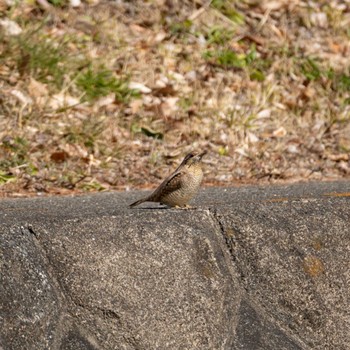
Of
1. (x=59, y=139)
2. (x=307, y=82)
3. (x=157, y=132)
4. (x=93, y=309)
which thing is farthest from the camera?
(x=307, y=82)

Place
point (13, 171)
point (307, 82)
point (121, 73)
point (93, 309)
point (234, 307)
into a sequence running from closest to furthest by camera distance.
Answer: point (93, 309)
point (234, 307)
point (13, 171)
point (121, 73)
point (307, 82)

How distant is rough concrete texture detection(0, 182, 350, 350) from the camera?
3.47 metres

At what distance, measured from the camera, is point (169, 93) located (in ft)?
26.8

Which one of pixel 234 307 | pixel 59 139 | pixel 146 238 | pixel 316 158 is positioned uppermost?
pixel 146 238

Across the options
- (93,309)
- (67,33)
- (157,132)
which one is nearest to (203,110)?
(157,132)

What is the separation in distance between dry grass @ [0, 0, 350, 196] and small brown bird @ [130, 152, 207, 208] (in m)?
1.72

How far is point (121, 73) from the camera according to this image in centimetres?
816

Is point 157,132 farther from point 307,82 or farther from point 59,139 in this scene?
point 307,82

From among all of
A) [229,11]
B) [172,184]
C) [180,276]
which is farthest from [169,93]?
[180,276]

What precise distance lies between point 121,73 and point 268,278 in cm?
434

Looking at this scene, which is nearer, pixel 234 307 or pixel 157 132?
pixel 234 307

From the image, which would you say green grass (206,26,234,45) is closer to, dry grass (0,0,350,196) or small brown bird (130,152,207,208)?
dry grass (0,0,350,196)

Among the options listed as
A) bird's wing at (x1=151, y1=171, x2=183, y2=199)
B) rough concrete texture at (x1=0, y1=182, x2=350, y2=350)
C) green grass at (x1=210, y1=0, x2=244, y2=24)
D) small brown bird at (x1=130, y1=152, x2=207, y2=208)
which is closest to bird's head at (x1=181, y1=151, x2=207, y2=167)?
small brown bird at (x1=130, y1=152, x2=207, y2=208)

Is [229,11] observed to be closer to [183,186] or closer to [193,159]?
[193,159]
